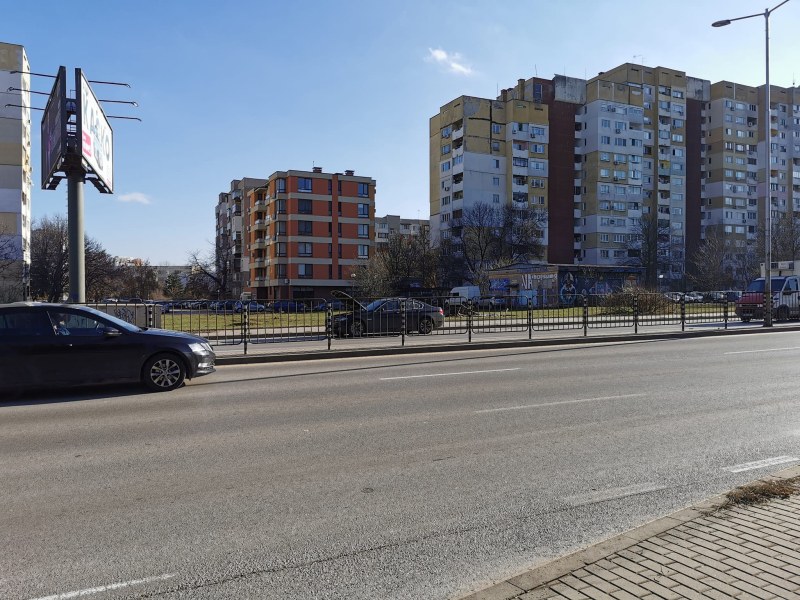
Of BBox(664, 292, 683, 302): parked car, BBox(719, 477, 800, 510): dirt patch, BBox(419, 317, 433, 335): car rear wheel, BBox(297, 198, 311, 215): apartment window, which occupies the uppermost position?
BBox(297, 198, 311, 215): apartment window

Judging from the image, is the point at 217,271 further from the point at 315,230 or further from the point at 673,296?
the point at 673,296

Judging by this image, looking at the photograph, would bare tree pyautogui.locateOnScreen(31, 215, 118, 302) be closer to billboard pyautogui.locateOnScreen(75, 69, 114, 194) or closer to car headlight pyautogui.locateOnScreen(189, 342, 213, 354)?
billboard pyautogui.locateOnScreen(75, 69, 114, 194)

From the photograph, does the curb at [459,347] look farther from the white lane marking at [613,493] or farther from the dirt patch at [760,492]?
the dirt patch at [760,492]

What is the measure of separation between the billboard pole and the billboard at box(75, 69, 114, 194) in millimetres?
622

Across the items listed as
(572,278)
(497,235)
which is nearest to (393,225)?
(497,235)

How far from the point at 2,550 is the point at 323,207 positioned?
81.2 m

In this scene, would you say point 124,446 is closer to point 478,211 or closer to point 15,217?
point 15,217

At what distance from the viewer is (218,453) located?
6082 mm

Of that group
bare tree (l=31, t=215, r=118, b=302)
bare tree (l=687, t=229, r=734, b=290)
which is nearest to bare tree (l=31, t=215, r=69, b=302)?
bare tree (l=31, t=215, r=118, b=302)

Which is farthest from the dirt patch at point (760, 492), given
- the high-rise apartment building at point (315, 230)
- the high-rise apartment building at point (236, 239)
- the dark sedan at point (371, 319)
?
the high-rise apartment building at point (236, 239)

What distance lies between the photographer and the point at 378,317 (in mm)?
20391

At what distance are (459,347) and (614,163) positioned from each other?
88221mm

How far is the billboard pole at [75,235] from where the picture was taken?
679 inches

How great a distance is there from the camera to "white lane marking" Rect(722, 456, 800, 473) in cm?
534
